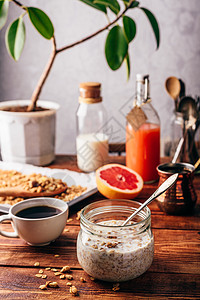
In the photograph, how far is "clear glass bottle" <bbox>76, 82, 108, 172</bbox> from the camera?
5.08 ft

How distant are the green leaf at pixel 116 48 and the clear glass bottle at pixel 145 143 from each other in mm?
152

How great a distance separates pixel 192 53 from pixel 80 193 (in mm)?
1512

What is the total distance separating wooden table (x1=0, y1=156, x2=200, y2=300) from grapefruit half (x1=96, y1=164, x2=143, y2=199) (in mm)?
128

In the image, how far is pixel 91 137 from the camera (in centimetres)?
159

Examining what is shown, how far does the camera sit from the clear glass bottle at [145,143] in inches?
54.5

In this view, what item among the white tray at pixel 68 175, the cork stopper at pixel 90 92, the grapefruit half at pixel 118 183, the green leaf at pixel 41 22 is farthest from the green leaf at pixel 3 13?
the grapefruit half at pixel 118 183

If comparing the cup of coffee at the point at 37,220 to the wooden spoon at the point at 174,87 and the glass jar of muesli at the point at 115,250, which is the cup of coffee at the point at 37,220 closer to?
the glass jar of muesli at the point at 115,250

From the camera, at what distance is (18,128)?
1.58m

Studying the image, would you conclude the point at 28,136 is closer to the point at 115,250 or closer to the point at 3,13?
the point at 3,13

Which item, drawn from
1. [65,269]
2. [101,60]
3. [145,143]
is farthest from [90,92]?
[101,60]

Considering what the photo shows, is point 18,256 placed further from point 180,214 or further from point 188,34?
point 188,34

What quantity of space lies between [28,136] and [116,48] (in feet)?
1.69

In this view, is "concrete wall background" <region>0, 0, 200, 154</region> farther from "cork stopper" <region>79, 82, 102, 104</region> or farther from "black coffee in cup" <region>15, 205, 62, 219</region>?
"black coffee in cup" <region>15, 205, 62, 219</region>

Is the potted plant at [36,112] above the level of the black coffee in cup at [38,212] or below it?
above
